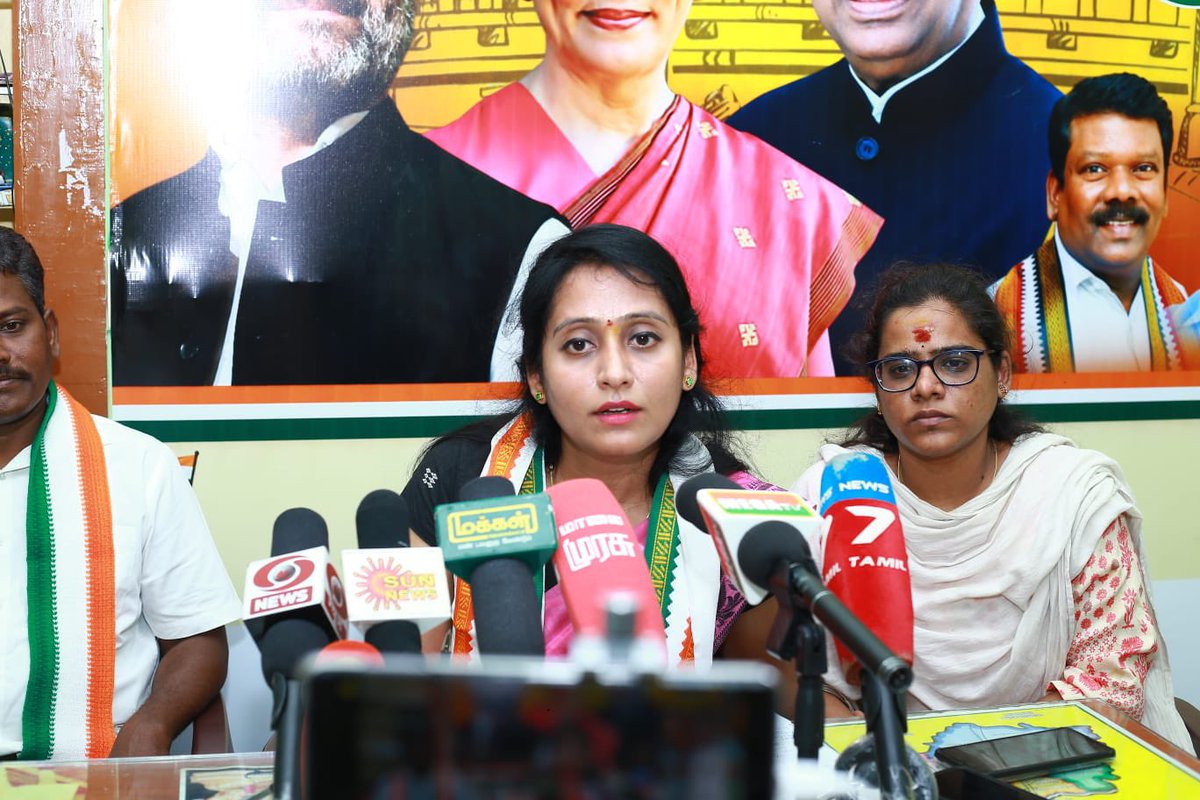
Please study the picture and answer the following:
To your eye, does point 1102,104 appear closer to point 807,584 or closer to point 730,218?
point 730,218

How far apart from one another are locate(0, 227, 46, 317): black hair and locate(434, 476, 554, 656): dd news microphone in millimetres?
1317

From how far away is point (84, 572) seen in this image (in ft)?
5.95

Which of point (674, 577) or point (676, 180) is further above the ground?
point (676, 180)

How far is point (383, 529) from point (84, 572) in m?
1.14

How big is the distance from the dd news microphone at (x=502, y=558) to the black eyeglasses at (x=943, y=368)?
1.25 m

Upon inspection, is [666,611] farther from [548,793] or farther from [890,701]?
[548,793]

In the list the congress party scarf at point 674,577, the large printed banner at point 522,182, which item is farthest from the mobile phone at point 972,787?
the large printed banner at point 522,182

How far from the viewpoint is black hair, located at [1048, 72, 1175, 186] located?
282cm

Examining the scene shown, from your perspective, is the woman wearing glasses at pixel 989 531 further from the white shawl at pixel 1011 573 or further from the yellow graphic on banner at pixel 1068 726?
the yellow graphic on banner at pixel 1068 726

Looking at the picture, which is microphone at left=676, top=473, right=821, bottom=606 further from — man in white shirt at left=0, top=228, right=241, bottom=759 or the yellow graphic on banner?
man in white shirt at left=0, top=228, right=241, bottom=759

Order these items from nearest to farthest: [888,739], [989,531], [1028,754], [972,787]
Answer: [888,739], [972,787], [1028,754], [989,531]

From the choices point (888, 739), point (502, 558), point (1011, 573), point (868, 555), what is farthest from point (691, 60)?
point (888, 739)

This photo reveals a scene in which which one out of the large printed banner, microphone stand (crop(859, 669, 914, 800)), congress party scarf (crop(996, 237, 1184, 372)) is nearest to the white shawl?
the large printed banner

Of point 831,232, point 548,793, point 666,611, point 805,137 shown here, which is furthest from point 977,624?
point 548,793
